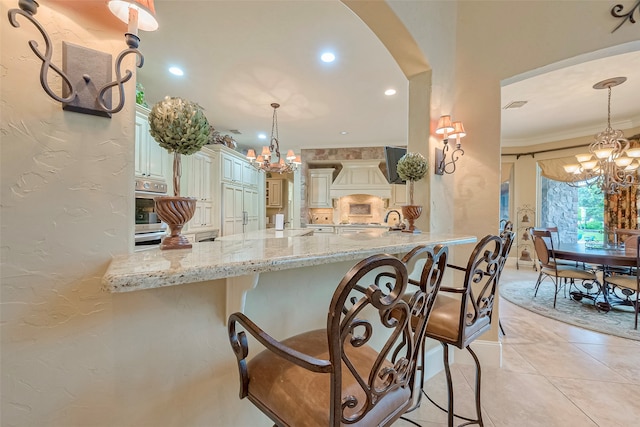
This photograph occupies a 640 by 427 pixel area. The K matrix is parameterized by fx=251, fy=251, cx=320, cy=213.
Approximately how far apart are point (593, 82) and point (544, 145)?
255 cm

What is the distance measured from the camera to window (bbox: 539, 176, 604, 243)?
16.4 feet

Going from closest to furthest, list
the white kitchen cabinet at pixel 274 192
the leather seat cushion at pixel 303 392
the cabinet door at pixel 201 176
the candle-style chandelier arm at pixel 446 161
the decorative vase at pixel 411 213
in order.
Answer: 1. the leather seat cushion at pixel 303 392
2. the decorative vase at pixel 411 213
3. the candle-style chandelier arm at pixel 446 161
4. the cabinet door at pixel 201 176
5. the white kitchen cabinet at pixel 274 192

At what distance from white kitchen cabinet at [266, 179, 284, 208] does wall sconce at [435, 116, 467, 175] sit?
279 inches

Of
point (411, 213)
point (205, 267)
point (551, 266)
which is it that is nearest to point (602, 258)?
point (551, 266)

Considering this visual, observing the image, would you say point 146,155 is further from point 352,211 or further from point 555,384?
point 352,211

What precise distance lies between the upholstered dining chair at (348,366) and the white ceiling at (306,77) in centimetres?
232

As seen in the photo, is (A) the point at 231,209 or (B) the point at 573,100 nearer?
(B) the point at 573,100

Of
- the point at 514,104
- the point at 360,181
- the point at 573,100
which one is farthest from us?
the point at 360,181

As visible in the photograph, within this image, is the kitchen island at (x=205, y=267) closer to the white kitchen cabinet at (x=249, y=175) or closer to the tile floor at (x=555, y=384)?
the tile floor at (x=555, y=384)

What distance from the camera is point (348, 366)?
0.59 meters

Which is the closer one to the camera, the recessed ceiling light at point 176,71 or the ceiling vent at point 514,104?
the recessed ceiling light at point 176,71

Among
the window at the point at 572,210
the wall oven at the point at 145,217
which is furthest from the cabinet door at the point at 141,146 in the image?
the window at the point at 572,210

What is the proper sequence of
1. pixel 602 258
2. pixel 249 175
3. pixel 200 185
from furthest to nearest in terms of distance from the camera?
pixel 249 175, pixel 200 185, pixel 602 258

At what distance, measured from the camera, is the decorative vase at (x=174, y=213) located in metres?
0.85
